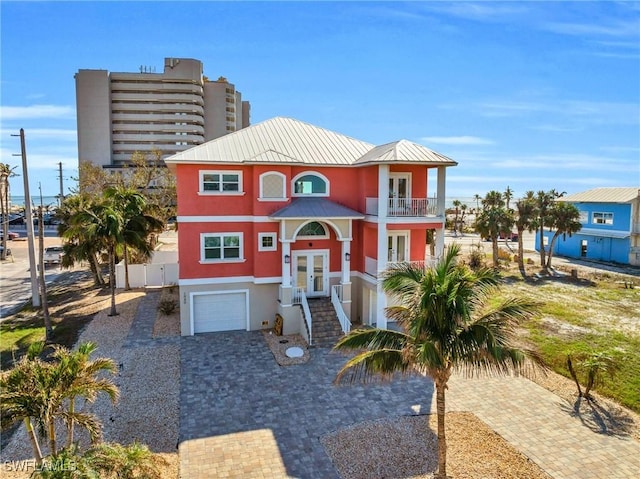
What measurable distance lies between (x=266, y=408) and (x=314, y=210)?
31.1 feet

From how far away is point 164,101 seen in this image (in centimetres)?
9881

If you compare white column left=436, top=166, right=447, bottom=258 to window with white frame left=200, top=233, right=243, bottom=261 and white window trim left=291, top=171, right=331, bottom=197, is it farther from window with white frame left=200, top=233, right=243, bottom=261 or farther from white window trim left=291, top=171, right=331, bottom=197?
window with white frame left=200, top=233, right=243, bottom=261

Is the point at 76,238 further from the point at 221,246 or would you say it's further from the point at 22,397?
the point at 22,397

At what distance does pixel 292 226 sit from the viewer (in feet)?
66.4

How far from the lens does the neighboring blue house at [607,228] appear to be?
38812mm

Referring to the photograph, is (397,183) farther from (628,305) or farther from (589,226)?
(589,226)

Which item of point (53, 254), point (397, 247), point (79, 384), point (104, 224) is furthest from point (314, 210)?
point (53, 254)

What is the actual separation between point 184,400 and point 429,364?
880 cm

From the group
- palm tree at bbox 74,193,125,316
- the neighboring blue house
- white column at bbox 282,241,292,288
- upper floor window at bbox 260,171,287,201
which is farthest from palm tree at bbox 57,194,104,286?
the neighboring blue house

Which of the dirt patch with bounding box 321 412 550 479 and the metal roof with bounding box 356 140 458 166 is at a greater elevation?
the metal roof with bounding box 356 140 458 166

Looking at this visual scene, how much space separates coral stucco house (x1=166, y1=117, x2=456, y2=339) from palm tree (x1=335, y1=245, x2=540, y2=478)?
10089 mm

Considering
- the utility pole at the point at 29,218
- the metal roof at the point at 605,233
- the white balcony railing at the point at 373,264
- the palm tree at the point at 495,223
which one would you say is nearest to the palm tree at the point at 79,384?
the white balcony railing at the point at 373,264

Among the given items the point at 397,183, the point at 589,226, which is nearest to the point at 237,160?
the point at 397,183

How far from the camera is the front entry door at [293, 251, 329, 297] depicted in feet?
71.5
